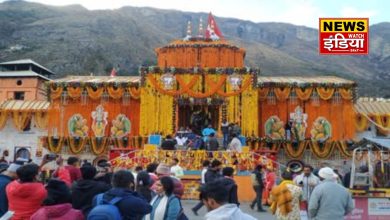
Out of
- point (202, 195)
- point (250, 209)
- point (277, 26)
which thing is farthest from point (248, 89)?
point (277, 26)

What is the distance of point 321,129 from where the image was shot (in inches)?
1126

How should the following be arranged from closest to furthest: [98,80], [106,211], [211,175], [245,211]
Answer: [106,211]
[211,175]
[245,211]
[98,80]

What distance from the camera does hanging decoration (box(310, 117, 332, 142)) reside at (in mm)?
28422

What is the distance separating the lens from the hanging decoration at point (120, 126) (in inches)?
1144

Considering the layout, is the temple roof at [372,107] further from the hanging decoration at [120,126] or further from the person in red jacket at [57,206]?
the person in red jacket at [57,206]

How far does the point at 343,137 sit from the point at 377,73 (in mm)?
84918

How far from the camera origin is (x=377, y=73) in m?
106

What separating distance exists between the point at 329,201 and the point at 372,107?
81.0 feet

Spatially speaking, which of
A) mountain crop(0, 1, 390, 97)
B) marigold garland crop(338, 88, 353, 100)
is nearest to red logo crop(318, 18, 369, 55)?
marigold garland crop(338, 88, 353, 100)

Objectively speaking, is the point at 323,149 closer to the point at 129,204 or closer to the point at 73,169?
the point at 73,169

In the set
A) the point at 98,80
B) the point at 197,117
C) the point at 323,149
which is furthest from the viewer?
the point at 98,80

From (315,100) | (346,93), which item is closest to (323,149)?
(315,100)

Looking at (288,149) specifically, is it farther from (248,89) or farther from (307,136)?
(248,89)

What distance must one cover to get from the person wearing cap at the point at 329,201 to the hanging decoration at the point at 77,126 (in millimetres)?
23637
